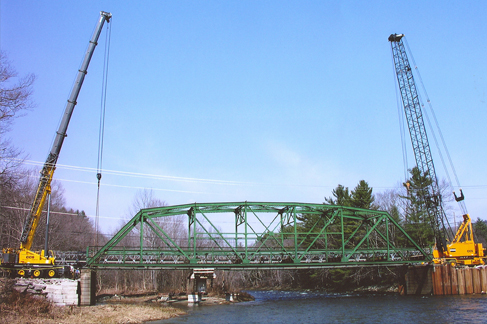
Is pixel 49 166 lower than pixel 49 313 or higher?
higher

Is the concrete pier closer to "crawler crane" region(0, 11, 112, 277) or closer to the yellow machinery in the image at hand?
"crawler crane" region(0, 11, 112, 277)

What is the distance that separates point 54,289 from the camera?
40750mm

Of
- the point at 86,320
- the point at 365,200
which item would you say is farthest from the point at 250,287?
the point at 86,320

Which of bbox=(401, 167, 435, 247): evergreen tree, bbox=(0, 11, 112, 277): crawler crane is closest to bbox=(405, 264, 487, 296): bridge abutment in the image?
bbox=(401, 167, 435, 247): evergreen tree

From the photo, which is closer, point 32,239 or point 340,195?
point 32,239

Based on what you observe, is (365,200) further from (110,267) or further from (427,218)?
(110,267)

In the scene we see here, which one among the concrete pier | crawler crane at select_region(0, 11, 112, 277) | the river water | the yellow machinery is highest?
crawler crane at select_region(0, 11, 112, 277)

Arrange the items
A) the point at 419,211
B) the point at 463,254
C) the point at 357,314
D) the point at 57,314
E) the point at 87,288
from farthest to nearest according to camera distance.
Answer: the point at 419,211 → the point at 463,254 → the point at 87,288 → the point at 357,314 → the point at 57,314

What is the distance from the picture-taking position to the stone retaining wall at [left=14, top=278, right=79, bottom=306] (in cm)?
3788

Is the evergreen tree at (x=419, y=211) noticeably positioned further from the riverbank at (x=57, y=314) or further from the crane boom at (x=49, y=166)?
the crane boom at (x=49, y=166)

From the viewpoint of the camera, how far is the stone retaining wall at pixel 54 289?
3788cm

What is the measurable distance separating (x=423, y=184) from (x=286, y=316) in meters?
45.7

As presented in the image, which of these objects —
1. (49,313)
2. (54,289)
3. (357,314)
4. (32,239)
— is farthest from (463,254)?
(32,239)

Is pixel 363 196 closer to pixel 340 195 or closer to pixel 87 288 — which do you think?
pixel 340 195
